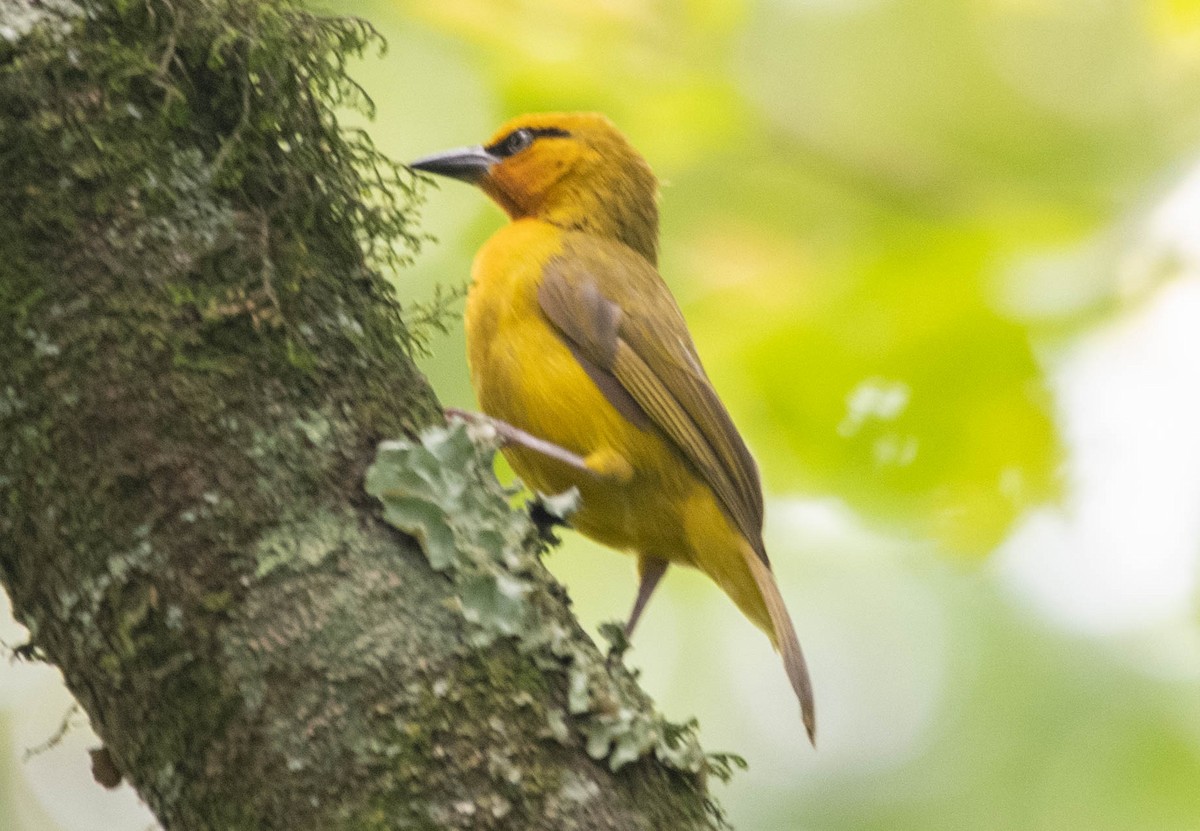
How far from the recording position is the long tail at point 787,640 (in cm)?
326

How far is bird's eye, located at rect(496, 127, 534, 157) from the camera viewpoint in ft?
15.2

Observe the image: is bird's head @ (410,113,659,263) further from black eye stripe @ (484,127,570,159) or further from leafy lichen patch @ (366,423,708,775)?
leafy lichen patch @ (366,423,708,775)

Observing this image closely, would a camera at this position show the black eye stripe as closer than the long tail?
No

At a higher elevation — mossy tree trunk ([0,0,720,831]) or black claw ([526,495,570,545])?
black claw ([526,495,570,545])

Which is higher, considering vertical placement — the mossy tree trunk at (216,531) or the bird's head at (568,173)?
the bird's head at (568,173)

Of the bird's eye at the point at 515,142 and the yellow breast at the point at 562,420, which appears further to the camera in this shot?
the bird's eye at the point at 515,142

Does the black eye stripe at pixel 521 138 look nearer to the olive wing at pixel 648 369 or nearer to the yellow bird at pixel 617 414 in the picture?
the yellow bird at pixel 617 414

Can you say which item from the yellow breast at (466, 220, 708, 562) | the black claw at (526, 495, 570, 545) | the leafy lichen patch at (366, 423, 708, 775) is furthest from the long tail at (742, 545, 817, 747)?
the leafy lichen patch at (366, 423, 708, 775)

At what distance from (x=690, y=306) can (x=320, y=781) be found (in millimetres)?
3156

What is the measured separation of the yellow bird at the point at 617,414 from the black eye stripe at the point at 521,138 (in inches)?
23.2

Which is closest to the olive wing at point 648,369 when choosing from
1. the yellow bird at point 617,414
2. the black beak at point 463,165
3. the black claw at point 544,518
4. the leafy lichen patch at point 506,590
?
the yellow bird at point 617,414

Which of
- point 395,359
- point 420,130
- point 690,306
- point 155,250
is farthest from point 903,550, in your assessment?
Result: point 155,250

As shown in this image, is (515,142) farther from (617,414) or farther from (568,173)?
(617,414)

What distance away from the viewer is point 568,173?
458 cm
